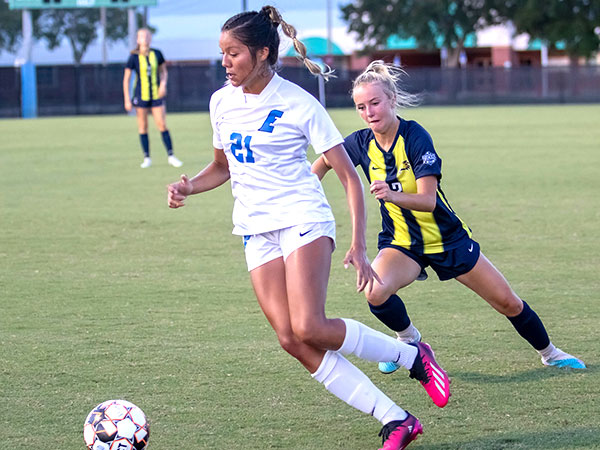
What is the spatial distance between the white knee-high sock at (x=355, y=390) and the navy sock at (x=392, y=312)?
3.28 feet

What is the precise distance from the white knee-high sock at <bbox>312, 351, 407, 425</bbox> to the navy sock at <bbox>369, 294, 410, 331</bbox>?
3.28 ft

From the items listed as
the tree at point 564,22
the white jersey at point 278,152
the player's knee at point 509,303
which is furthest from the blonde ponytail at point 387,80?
the tree at point 564,22

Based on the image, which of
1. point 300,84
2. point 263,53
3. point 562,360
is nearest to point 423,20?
point 300,84

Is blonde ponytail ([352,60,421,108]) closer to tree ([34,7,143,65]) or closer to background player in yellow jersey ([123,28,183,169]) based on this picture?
background player in yellow jersey ([123,28,183,169])

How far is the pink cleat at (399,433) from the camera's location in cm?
362

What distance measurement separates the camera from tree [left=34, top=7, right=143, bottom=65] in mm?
71125

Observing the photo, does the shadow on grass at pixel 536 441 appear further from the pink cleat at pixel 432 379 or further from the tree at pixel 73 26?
the tree at pixel 73 26

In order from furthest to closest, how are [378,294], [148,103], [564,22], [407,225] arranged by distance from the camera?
1. [564,22]
2. [148,103]
3. [407,225]
4. [378,294]

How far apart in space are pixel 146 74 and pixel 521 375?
39.9 ft

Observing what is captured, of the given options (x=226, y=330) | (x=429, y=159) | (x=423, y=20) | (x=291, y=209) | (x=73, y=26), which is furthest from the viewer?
(x=73, y=26)

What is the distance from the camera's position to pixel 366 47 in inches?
2336

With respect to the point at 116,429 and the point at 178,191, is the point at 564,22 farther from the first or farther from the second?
the point at 116,429

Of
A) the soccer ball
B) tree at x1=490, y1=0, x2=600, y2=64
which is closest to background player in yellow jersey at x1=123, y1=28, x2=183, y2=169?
the soccer ball

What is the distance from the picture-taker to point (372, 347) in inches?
151
